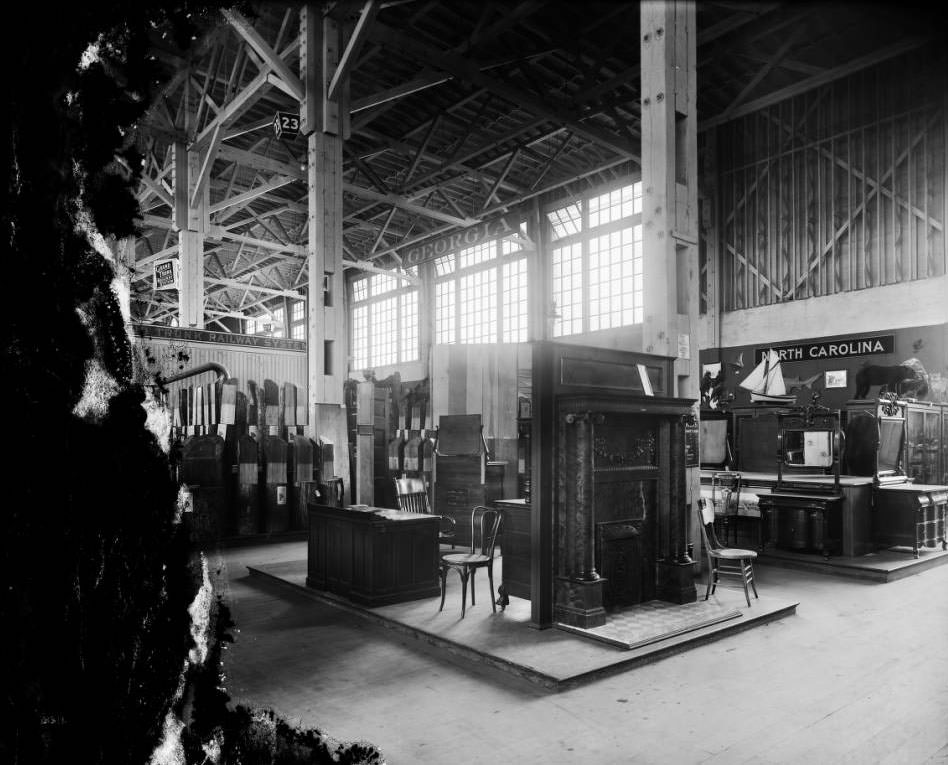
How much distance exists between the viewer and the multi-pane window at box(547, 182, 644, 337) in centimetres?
1429

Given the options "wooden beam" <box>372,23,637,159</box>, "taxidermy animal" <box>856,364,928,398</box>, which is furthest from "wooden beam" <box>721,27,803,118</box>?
"taxidermy animal" <box>856,364,928,398</box>

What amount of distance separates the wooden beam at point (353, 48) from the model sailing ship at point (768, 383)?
828 cm

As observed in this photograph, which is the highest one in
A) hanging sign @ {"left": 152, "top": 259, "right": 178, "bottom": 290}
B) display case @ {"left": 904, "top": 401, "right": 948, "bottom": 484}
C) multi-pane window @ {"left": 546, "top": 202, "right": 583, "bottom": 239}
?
multi-pane window @ {"left": 546, "top": 202, "right": 583, "bottom": 239}

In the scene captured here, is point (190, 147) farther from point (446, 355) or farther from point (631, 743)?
point (631, 743)

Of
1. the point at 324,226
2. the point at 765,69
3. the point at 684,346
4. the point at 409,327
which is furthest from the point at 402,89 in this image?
the point at 409,327

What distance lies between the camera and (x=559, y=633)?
435 centimetres

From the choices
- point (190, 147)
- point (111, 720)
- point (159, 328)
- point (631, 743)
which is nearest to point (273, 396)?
point (159, 328)

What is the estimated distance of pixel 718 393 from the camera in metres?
12.4

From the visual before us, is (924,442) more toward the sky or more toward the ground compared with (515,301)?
more toward the ground

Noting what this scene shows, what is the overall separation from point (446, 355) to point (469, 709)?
673cm

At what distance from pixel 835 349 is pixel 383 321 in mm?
14237

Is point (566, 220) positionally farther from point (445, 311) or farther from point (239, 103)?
point (239, 103)

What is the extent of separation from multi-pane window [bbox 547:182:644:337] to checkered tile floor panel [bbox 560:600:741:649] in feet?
32.3

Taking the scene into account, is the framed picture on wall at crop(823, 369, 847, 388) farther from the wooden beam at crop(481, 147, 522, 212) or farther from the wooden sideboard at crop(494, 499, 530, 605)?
the wooden sideboard at crop(494, 499, 530, 605)
